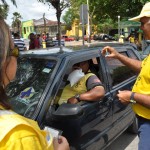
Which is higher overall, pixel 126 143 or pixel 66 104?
pixel 66 104

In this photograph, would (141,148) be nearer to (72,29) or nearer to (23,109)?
(23,109)

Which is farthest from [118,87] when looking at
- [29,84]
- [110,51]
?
[29,84]

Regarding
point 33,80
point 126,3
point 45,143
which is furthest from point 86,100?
point 126,3

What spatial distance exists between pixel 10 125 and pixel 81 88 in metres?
2.41

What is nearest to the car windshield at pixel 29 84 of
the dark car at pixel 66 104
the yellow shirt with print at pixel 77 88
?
the dark car at pixel 66 104

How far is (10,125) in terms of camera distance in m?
1.05

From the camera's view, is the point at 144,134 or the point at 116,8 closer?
the point at 144,134

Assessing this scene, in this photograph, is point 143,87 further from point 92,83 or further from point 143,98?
point 92,83

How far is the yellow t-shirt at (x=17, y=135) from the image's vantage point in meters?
1.02

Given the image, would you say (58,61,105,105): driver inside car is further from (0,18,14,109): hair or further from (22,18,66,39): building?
(22,18,66,39): building

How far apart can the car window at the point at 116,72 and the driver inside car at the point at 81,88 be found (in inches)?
22.2

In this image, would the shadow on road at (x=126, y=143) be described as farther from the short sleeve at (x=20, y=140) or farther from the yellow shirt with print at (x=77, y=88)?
the short sleeve at (x=20, y=140)

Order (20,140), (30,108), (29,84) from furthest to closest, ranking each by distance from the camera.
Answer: (29,84), (30,108), (20,140)

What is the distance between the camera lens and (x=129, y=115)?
4.55 m
